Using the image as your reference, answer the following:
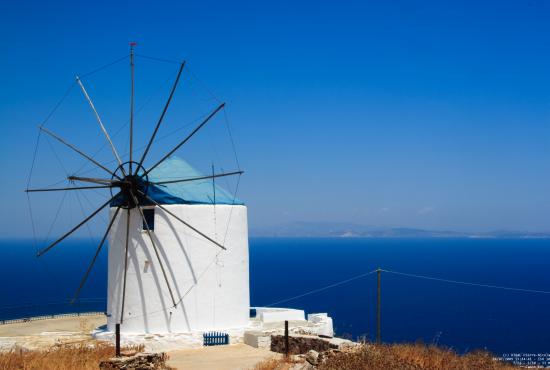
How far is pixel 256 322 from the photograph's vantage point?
21.5m

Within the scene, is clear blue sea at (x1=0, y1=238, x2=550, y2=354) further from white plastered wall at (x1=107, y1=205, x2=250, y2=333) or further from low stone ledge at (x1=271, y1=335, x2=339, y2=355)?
white plastered wall at (x1=107, y1=205, x2=250, y2=333)

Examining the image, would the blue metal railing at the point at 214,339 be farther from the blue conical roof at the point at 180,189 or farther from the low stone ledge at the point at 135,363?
the low stone ledge at the point at 135,363

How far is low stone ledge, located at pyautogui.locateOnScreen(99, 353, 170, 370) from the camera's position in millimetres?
13328

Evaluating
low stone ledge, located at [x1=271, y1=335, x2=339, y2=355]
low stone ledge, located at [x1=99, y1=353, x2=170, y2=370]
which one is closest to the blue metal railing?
low stone ledge, located at [x1=271, y1=335, x2=339, y2=355]

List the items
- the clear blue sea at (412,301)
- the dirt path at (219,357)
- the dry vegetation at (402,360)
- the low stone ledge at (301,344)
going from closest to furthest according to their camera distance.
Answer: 1. the dry vegetation at (402,360)
2. the low stone ledge at (301,344)
3. the dirt path at (219,357)
4. the clear blue sea at (412,301)

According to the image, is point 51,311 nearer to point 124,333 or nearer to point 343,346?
point 124,333

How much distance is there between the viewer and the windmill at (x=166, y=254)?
19.3 meters

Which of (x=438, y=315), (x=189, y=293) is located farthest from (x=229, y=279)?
(x=438, y=315)

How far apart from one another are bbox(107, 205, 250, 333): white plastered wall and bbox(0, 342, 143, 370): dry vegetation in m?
3.73

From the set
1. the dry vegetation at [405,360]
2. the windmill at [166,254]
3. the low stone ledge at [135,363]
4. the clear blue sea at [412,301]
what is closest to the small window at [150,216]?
the windmill at [166,254]

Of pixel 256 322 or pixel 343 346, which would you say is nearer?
pixel 343 346

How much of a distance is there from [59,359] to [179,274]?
6216 millimetres

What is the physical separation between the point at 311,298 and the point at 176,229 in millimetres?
51370

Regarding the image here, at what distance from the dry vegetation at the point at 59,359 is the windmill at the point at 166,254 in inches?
148
